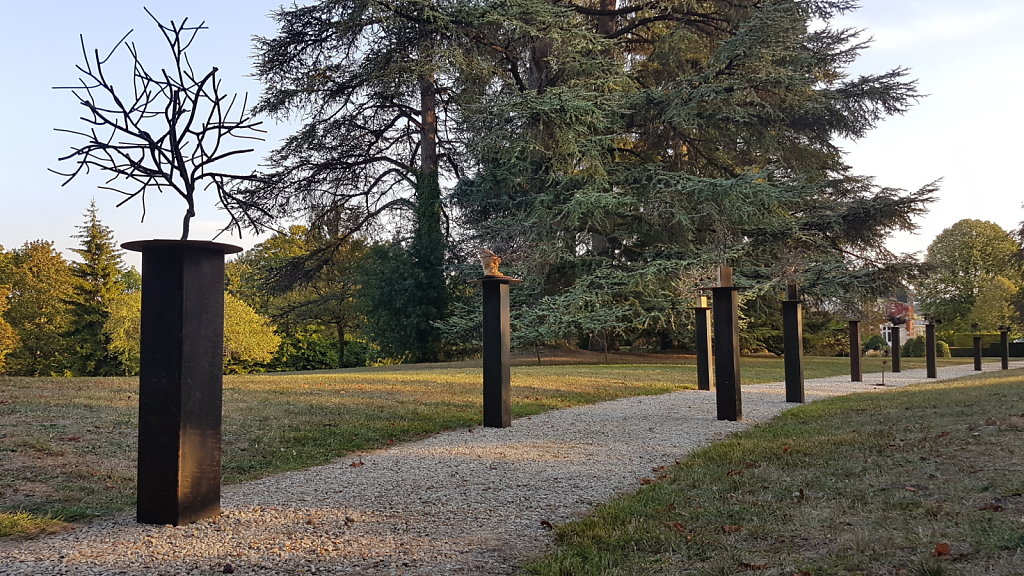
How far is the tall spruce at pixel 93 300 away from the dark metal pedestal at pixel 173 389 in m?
27.3

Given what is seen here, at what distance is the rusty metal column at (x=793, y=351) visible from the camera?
10.7 metres

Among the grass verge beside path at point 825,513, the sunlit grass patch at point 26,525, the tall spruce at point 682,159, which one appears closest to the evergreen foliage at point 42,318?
the tall spruce at point 682,159

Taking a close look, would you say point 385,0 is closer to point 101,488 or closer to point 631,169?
point 631,169

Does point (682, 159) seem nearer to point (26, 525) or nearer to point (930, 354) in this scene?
point (930, 354)

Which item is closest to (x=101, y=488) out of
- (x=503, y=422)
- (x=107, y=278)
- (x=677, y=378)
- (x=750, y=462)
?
(x=503, y=422)

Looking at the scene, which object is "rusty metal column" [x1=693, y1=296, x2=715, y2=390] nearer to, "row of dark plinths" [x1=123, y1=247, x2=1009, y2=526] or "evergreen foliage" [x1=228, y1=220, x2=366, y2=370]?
"row of dark plinths" [x1=123, y1=247, x2=1009, y2=526]

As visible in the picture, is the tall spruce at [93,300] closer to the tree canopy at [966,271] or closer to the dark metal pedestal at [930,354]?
the dark metal pedestal at [930,354]

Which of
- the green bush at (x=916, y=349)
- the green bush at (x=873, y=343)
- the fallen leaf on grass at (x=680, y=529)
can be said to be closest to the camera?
the fallen leaf on grass at (x=680, y=529)

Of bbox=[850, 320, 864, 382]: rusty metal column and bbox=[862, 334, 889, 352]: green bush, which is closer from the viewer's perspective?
bbox=[850, 320, 864, 382]: rusty metal column

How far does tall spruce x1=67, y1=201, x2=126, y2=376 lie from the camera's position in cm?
2867

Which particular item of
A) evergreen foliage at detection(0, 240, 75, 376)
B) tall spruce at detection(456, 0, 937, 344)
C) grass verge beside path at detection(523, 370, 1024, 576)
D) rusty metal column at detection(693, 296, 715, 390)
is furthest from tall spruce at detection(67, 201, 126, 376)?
grass verge beside path at detection(523, 370, 1024, 576)

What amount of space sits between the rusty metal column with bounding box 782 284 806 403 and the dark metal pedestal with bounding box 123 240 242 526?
8.85 m

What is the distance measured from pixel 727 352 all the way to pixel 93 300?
96.4 ft

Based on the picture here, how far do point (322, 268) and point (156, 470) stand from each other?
21.9 meters
